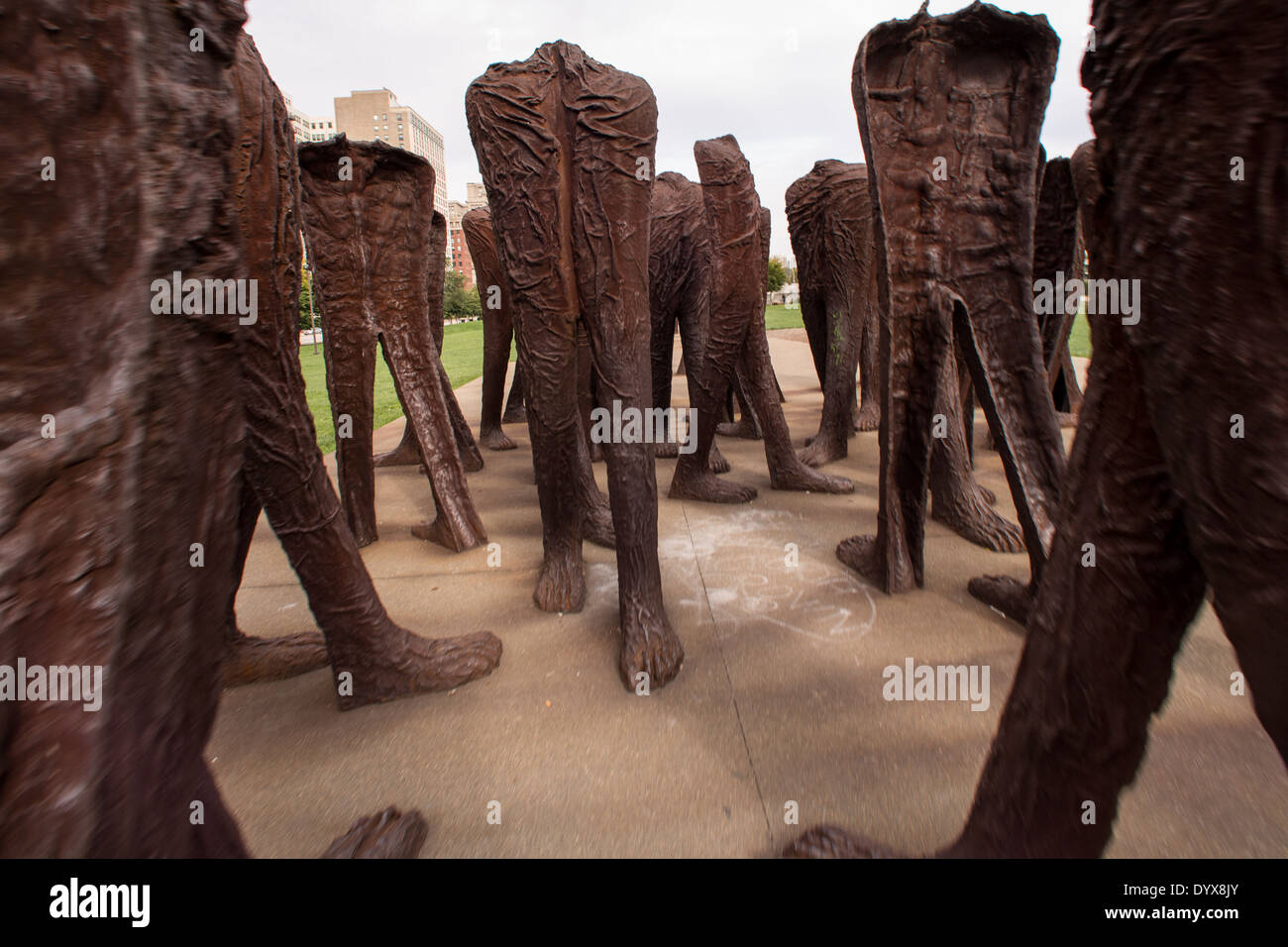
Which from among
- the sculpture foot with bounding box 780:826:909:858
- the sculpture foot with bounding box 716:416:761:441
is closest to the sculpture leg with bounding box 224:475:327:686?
the sculpture foot with bounding box 780:826:909:858

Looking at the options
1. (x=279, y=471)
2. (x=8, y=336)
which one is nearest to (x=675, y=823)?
(x=279, y=471)

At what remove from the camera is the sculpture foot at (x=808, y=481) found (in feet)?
14.2

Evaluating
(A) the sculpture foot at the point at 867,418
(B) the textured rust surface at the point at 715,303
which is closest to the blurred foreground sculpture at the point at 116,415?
(B) the textured rust surface at the point at 715,303

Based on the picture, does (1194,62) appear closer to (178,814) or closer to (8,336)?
(8,336)

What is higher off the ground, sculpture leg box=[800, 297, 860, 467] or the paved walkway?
sculpture leg box=[800, 297, 860, 467]

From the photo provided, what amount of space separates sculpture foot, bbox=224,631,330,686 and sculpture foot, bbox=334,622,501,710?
1.25ft

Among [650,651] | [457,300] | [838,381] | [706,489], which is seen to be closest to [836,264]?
[838,381]

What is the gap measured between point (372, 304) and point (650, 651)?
7.86 feet

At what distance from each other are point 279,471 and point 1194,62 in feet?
6.60

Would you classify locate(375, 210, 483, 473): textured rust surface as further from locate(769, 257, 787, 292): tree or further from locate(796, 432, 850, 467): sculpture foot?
locate(769, 257, 787, 292): tree

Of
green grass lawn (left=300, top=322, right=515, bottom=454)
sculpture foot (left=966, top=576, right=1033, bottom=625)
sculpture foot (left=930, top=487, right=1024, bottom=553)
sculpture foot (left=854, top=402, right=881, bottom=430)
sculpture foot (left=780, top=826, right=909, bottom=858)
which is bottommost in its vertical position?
sculpture foot (left=780, top=826, right=909, bottom=858)

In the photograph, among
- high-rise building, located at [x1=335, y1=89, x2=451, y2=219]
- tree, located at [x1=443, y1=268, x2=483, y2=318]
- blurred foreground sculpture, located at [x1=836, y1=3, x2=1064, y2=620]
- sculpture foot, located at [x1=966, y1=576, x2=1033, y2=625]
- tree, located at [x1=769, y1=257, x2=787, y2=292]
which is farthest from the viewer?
tree, located at [x1=769, y1=257, x2=787, y2=292]

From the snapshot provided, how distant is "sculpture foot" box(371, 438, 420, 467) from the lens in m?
5.63

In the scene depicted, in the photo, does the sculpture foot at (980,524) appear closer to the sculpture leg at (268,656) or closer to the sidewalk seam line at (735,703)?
the sidewalk seam line at (735,703)
